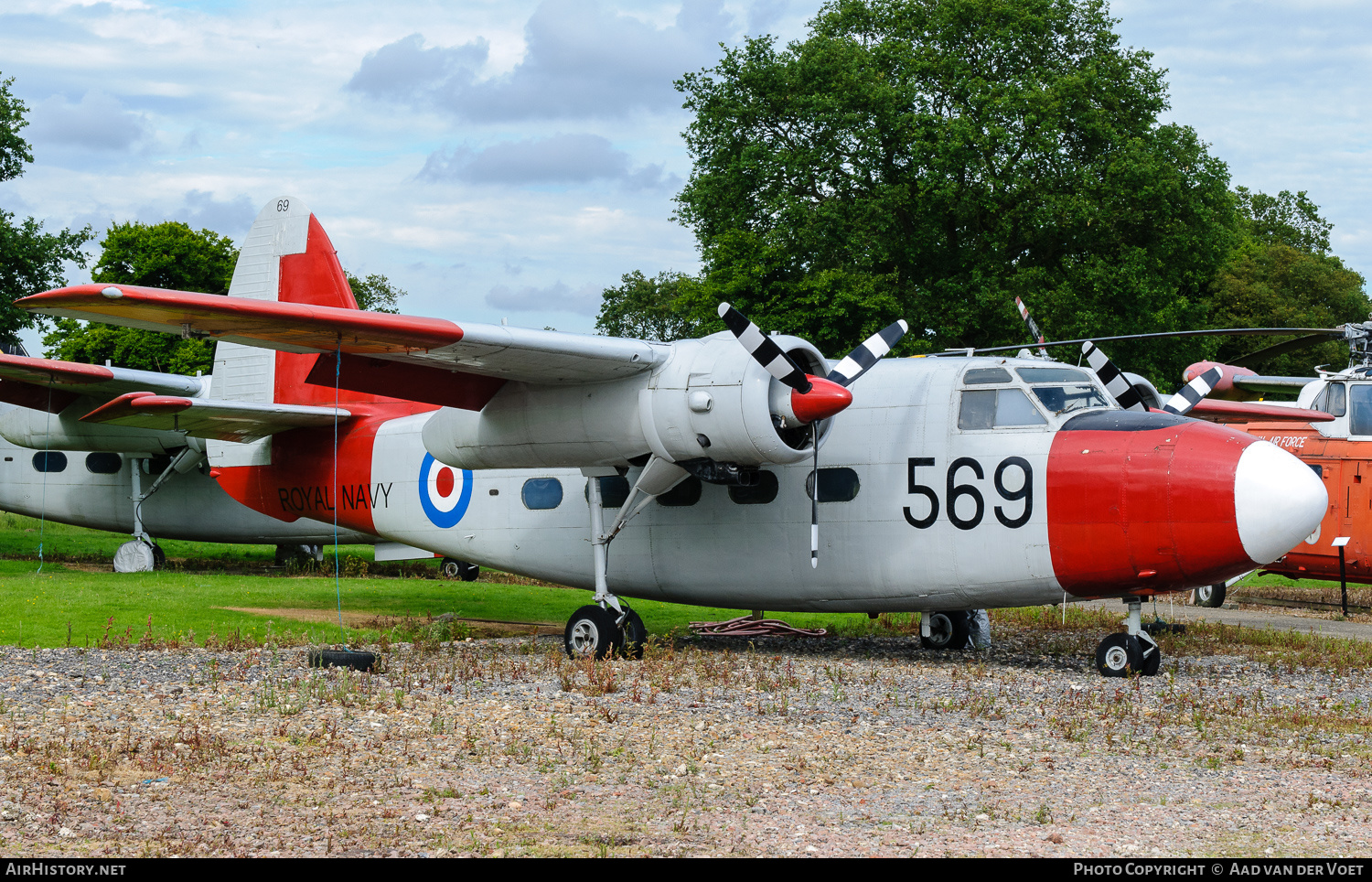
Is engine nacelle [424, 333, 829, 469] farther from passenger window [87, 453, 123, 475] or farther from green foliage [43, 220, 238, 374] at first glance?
green foliage [43, 220, 238, 374]

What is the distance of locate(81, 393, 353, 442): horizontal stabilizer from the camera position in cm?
1684

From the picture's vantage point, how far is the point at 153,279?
46.2 meters

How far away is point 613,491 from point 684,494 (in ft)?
3.15

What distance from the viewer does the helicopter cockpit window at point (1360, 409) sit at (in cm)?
2005

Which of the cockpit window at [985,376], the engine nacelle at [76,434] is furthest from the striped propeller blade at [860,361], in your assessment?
the engine nacelle at [76,434]

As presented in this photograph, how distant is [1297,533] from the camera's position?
1085 cm

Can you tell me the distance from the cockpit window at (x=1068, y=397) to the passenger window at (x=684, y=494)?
387 centimetres

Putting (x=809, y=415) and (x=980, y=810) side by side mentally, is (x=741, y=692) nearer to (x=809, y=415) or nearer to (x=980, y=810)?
(x=809, y=415)

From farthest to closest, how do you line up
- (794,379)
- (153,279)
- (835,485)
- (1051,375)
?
(153,279), (835,485), (1051,375), (794,379)

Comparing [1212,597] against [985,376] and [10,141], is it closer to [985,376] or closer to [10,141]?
[985,376]

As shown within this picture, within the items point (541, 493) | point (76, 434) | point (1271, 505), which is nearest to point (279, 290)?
point (541, 493)

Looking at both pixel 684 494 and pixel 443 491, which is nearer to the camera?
pixel 684 494
